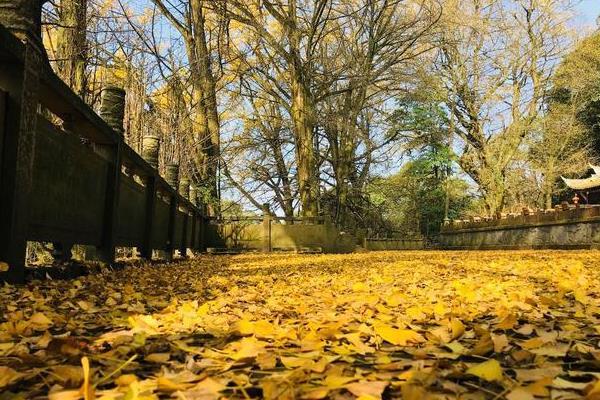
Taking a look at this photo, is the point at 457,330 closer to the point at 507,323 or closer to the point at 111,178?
the point at 507,323

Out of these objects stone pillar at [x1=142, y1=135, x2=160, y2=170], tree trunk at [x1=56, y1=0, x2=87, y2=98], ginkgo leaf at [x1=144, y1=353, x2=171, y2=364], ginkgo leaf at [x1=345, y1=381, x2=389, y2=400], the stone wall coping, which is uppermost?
tree trunk at [x1=56, y1=0, x2=87, y2=98]

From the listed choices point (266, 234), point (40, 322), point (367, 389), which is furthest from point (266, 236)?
point (367, 389)

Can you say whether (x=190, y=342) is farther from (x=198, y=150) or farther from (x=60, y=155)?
(x=198, y=150)

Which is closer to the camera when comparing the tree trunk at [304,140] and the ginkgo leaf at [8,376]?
the ginkgo leaf at [8,376]

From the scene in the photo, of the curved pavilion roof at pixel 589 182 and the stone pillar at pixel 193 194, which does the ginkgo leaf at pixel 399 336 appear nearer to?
the stone pillar at pixel 193 194

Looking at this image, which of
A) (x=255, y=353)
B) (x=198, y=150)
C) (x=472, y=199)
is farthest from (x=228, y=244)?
(x=472, y=199)

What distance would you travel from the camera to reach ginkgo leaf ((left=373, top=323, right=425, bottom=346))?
5.26ft

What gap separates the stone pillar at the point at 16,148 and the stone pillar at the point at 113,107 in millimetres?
1858

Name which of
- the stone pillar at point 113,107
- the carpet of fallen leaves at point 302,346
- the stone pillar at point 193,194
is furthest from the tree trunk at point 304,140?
the carpet of fallen leaves at point 302,346

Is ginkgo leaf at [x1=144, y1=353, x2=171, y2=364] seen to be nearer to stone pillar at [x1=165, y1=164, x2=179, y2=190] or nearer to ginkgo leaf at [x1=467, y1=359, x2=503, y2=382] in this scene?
ginkgo leaf at [x1=467, y1=359, x2=503, y2=382]

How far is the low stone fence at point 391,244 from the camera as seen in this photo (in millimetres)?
23141

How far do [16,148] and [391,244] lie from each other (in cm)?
2390

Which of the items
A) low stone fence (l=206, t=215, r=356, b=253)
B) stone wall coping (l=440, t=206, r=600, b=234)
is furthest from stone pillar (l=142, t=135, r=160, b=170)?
stone wall coping (l=440, t=206, r=600, b=234)

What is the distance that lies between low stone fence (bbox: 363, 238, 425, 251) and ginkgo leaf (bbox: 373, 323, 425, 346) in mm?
20088
